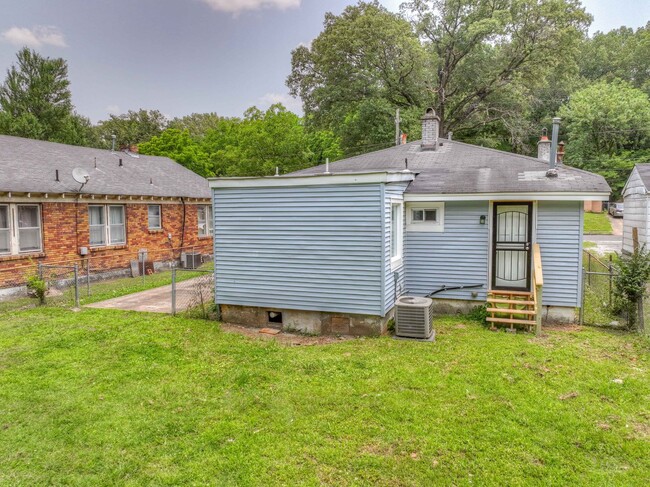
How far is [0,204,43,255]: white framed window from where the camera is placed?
11516mm

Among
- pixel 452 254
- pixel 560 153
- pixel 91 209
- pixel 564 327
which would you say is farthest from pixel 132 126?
pixel 564 327

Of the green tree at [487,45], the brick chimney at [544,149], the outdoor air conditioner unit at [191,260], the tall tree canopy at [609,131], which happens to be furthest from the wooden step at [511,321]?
the tall tree canopy at [609,131]

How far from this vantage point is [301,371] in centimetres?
612

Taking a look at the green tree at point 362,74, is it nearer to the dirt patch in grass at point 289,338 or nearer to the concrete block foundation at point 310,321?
the concrete block foundation at point 310,321

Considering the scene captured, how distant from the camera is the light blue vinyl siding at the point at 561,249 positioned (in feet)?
27.8

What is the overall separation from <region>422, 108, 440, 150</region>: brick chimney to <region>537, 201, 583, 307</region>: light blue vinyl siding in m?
4.35

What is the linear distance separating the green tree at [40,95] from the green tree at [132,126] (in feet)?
25.0

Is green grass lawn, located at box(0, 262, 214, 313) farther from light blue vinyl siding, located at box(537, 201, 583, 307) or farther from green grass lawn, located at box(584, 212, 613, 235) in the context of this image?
green grass lawn, located at box(584, 212, 613, 235)

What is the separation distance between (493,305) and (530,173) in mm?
3171

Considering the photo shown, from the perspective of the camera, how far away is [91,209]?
14.2 metres

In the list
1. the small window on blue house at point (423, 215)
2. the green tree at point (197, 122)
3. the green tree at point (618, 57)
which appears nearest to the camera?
the small window on blue house at point (423, 215)

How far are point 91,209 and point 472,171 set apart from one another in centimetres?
1232

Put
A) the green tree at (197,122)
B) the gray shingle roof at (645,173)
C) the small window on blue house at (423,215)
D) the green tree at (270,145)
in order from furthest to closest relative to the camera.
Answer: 1. the green tree at (197,122)
2. the green tree at (270,145)
3. the gray shingle roof at (645,173)
4. the small window on blue house at (423,215)

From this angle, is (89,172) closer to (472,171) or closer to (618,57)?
(472,171)
